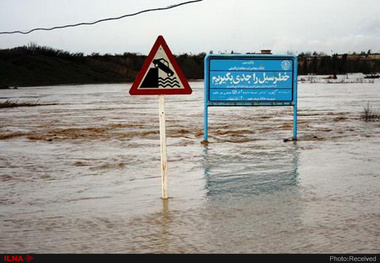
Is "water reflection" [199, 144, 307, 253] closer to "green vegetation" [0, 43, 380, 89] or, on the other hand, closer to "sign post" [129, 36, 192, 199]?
"sign post" [129, 36, 192, 199]

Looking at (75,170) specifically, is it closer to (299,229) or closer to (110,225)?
(110,225)

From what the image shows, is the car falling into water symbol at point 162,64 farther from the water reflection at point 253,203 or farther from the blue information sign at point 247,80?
the blue information sign at point 247,80

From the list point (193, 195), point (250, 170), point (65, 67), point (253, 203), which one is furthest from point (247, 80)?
point (65, 67)

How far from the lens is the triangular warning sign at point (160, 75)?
7453 mm

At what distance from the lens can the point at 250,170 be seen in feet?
32.0

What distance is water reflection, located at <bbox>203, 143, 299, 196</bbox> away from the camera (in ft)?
27.1

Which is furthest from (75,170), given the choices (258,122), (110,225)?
(258,122)

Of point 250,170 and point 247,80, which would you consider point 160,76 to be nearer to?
point 250,170

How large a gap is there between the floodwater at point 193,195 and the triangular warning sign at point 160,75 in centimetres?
145

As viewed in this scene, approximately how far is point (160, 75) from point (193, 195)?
1698 mm

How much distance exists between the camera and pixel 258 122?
20.0 m

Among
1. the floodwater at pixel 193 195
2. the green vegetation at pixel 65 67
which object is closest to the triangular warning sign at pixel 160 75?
the floodwater at pixel 193 195

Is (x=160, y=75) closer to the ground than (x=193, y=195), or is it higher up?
higher up

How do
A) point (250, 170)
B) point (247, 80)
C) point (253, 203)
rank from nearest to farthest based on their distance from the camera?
1. point (253, 203)
2. point (250, 170)
3. point (247, 80)
